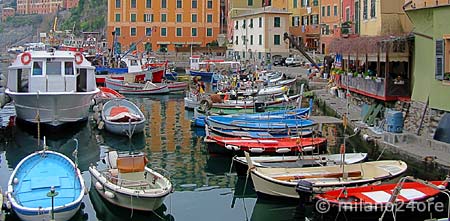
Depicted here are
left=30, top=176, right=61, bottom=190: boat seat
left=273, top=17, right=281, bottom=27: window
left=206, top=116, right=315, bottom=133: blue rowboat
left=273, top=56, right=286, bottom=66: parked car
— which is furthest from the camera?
left=273, top=17, right=281, bottom=27: window

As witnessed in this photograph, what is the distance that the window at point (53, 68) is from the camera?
2734 cm

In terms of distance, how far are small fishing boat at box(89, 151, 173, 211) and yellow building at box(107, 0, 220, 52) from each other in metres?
65.0

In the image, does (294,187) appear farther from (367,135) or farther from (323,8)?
(323,8)

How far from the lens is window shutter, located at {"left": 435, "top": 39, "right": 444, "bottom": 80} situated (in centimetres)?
1959

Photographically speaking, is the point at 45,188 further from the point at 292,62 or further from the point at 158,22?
the point at 158,22

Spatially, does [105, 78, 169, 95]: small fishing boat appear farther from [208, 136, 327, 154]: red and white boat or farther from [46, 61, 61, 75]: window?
[208, 136, 327, 154]: red and white boat

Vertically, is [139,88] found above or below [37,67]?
below

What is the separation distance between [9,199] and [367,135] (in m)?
14.2

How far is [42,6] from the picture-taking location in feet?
584

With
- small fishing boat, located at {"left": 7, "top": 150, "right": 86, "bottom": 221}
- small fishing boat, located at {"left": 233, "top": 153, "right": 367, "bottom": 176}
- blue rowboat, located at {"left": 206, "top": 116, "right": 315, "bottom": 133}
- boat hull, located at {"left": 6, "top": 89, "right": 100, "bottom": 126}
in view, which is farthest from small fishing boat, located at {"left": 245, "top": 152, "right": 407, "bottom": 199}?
boat hull, located at {"left": 6, "top": 89, "right": 100, "bottom": 126}

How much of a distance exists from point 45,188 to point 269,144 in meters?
9.31

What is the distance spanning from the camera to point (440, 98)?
19844mm

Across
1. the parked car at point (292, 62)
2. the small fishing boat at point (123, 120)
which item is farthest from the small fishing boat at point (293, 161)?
the parked car at point (292, 62)

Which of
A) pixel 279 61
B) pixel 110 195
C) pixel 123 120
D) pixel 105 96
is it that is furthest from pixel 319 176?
pixel 279 61
